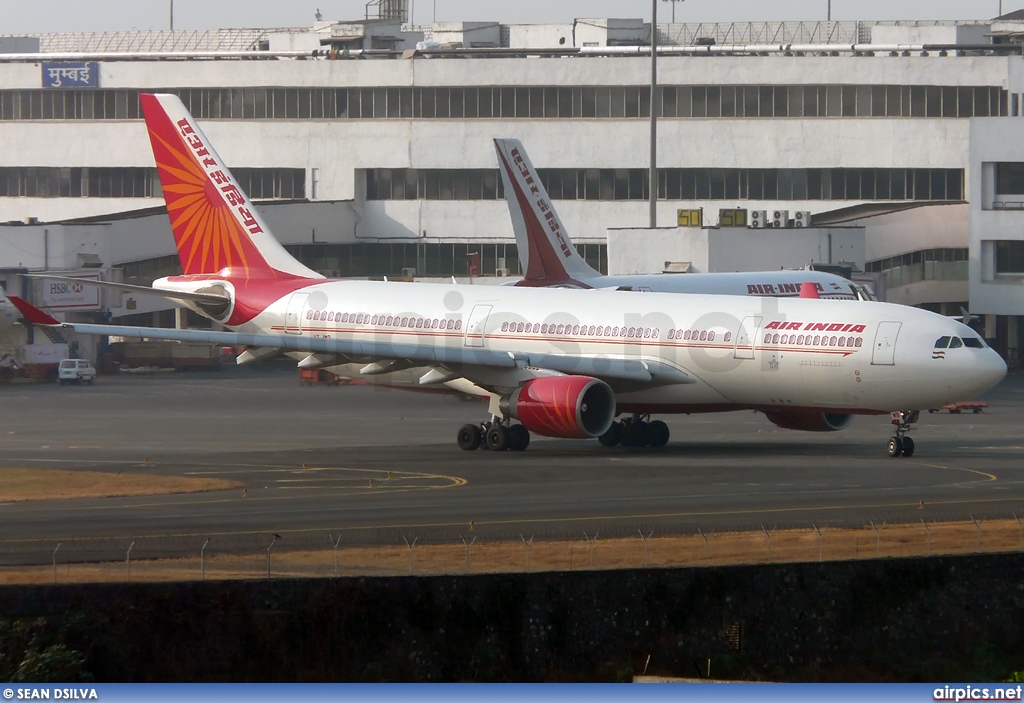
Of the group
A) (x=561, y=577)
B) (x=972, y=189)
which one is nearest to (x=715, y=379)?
(x=561, y=577)

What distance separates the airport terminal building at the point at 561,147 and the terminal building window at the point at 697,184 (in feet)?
0.44

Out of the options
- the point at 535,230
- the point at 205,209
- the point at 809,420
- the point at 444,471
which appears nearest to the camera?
the point at 444,471

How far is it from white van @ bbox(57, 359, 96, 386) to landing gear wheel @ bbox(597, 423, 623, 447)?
3694 centimetres

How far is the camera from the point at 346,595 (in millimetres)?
28500

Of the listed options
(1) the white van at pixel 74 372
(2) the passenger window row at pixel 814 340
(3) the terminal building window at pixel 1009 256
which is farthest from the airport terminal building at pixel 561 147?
(2) the passenger window row at pixel 814 340

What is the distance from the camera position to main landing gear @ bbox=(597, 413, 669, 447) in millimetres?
53094

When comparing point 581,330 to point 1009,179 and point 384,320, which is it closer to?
point 384,320

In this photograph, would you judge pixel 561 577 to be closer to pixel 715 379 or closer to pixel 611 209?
pixel 715 379

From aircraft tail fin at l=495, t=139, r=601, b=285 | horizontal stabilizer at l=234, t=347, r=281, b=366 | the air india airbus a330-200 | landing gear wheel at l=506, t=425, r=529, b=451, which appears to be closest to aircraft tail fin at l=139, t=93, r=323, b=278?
the air india airbus a330-200

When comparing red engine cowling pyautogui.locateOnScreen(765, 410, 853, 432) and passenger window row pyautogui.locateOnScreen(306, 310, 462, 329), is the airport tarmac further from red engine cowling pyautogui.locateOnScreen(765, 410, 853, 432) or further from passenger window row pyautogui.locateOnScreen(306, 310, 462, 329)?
passenger window row pyautogui.locateOnScreen(306, 310, 462, 329)

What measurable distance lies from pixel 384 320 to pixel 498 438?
22.3 feet

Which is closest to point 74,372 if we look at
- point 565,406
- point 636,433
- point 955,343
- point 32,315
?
point 32,315

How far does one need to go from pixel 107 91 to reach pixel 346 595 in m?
94.3

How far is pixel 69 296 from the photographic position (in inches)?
3413
